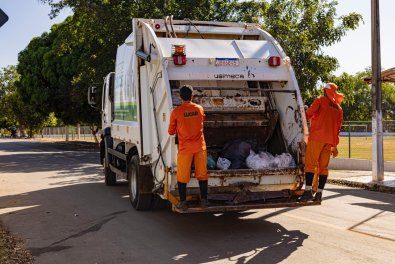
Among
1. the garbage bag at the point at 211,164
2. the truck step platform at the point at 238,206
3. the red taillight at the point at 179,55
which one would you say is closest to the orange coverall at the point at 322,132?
the truck step platform at the point at 238,206

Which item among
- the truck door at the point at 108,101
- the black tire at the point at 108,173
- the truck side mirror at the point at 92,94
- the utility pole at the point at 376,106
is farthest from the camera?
the truck side mirror at the point at 92,94

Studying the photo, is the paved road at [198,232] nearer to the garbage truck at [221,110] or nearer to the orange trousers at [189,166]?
the garbage truck at [221,110]

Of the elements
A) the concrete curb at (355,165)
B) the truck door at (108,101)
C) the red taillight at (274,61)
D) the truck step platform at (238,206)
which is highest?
the red taillight at (274,61)

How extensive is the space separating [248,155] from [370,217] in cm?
227

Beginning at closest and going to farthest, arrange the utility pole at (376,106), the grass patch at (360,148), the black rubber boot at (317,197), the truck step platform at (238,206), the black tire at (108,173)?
the truck step platform at (238,206) < the black rubber boot at (317,197) < the black tire at (108,173) < the utility pole at (376,106) < the grass patch at (360,148)

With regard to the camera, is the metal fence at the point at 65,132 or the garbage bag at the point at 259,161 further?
the metal fence at the point at 65,132

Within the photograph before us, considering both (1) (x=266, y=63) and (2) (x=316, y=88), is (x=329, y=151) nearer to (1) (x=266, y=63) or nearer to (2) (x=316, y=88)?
(1) (x=266, y=63)

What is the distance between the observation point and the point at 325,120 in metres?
7.19

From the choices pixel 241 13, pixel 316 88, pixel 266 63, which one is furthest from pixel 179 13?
pixel 266 63

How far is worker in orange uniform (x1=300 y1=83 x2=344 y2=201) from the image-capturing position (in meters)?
7.04

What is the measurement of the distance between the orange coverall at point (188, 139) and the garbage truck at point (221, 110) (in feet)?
0.70

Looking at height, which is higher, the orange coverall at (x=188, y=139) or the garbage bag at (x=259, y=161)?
the orange coverall at (x=188, y=139)

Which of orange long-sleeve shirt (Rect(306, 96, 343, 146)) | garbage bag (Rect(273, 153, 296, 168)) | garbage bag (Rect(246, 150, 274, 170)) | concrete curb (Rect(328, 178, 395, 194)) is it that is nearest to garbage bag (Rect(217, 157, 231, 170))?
garbage bag (Rect(246, 150, 274, 170))

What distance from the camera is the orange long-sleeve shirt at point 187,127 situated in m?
6.52
